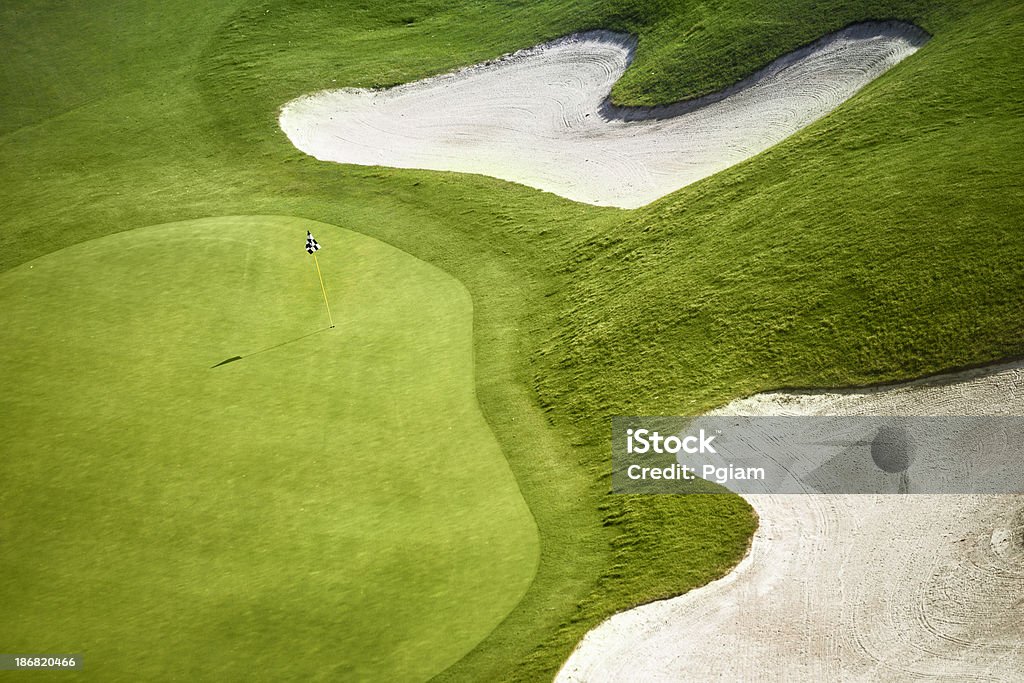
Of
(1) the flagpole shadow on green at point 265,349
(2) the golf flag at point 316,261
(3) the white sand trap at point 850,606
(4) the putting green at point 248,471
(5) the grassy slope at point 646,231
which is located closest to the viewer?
(3) the white sand trap at point 850,606

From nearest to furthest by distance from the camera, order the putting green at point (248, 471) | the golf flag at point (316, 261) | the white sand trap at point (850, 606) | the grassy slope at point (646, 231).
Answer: the white sand trap at point (850, 606) → the putting green at point (248, 471) → the grassy slope at point (646, 231) → the golf flag at point (316, 261)

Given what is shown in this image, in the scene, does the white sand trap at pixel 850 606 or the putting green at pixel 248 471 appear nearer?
the white sand trap at pixel 850 606

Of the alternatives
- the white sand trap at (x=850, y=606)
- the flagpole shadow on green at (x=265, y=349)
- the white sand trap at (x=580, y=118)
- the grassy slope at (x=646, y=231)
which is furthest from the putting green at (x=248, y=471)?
the white sand trap at (x=580, y=118)

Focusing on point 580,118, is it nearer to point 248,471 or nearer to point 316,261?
point 316,261

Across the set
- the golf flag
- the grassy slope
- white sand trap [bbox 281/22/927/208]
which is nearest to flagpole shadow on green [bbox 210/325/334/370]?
the golf flag

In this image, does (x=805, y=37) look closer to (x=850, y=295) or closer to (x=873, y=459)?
(x=850, y=295)

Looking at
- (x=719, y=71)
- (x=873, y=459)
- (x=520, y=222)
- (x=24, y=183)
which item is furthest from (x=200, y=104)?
(x=873, y=459)

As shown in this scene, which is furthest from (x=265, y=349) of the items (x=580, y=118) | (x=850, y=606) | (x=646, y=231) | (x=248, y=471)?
(x=580, y=118)

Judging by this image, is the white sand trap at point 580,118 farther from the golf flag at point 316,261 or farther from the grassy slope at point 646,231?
the golf flag at point 316,261
